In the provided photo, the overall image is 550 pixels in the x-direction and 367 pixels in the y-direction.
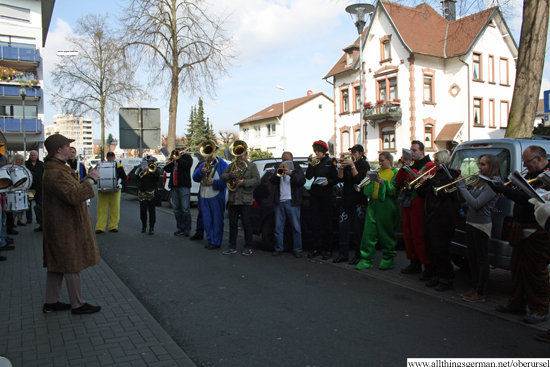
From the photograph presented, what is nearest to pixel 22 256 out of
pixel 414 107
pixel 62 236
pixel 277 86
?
pixel 62 236

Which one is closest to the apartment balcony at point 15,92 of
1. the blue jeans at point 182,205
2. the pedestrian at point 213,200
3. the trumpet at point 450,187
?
the blue jeans at point 182,205

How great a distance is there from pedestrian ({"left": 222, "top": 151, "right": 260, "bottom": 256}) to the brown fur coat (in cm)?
363

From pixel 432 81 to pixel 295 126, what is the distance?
20186 mm

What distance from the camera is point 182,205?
10227 mm

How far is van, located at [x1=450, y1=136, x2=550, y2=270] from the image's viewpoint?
5.30 m

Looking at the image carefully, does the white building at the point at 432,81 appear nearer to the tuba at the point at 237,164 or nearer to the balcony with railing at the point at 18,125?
the tuba at the point at 237,164

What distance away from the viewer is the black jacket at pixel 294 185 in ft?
25.8

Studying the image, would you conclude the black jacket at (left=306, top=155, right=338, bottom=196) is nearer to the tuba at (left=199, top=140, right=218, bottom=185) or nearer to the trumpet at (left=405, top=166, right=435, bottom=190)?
the trumpet at (left=405, top=166, right=435, bottom=190)

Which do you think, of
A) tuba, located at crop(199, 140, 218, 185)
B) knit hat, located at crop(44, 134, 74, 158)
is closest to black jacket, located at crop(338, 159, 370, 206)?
tuba, located at crop(199, 140, 218, 185)

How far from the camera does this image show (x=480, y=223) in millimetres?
5242

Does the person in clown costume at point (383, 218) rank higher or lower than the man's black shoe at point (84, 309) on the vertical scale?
higher

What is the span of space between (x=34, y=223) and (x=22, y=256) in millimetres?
5275

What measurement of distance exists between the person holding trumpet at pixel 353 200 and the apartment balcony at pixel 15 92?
4025 cm

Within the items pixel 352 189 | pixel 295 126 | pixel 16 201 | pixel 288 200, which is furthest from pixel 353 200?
pixel 295 126
